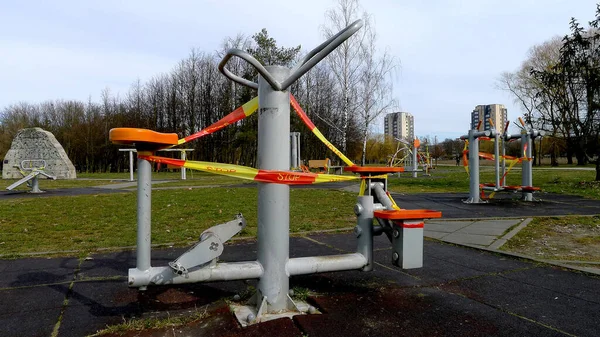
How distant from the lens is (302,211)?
25.1 feet

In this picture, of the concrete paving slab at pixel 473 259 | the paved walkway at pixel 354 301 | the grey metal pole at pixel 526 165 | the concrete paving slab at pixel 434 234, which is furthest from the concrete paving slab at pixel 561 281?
the grey metal pole at pixel 526 165

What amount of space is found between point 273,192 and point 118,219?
532cm

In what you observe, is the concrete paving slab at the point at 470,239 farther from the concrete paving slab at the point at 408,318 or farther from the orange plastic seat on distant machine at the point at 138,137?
the orange plastic seat on distant machine at the point at 138,137

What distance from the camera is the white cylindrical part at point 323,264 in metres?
2.39

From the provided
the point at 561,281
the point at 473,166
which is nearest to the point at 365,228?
the point at 561,281

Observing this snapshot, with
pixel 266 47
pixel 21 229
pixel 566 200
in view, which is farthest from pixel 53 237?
pixel 266 47

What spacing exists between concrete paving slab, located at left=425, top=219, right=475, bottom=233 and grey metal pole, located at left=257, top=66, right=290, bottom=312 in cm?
376

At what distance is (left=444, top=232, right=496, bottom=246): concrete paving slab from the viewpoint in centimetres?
460

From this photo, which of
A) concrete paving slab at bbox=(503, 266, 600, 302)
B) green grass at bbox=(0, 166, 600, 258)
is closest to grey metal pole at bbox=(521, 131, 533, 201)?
green grass at bbox=(0, 166, 600, 258)

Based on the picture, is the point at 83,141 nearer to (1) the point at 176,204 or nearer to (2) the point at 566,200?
(1) the point at 176,204

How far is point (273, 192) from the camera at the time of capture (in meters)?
2.25

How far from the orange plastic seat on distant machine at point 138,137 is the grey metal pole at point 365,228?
1297mm

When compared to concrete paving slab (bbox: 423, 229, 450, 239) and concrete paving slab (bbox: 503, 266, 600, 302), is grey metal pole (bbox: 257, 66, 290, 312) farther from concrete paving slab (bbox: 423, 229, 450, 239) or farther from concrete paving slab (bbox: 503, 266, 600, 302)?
concrete paving slab (bbox: 423, 229, 450, 239)

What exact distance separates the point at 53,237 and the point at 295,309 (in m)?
4.20
